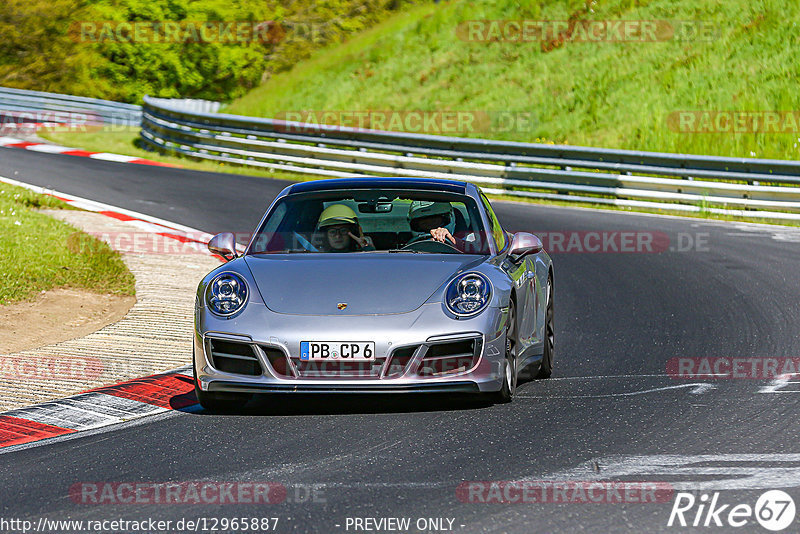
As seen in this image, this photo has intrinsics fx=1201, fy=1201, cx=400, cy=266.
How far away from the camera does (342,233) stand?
7.54 meters

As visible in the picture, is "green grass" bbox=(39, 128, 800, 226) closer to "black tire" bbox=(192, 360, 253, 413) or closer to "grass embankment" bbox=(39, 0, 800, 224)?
"grass embankment" bbox=(39, 0, 800, 224)

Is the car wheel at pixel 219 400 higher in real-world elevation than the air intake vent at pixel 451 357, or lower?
lower

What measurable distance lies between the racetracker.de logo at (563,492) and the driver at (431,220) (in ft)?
9.12

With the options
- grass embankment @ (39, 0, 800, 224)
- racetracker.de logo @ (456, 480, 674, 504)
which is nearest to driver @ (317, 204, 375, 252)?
racetracker.de logo @ (456, 480, 674, 504)

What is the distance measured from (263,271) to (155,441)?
128 cm

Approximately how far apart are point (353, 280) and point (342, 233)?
823mm

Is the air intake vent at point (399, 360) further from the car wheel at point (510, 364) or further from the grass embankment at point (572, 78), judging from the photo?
the grass embankment at point (572, 78)

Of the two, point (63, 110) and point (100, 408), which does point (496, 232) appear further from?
point (63, 110)

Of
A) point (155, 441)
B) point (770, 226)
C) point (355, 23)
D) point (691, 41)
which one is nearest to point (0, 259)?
point (155, 441)

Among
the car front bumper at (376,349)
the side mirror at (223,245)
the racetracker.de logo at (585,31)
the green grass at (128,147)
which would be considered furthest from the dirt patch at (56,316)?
the racetracker.de logo at (585,31)

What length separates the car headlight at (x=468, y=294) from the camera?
6602mm

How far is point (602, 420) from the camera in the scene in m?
6.39

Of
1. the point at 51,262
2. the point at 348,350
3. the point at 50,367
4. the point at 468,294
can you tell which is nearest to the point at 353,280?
the point at 348,350

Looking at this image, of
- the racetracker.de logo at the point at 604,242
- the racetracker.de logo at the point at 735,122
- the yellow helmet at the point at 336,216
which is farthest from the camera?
the racetracker.de logo at the point at 735,122
